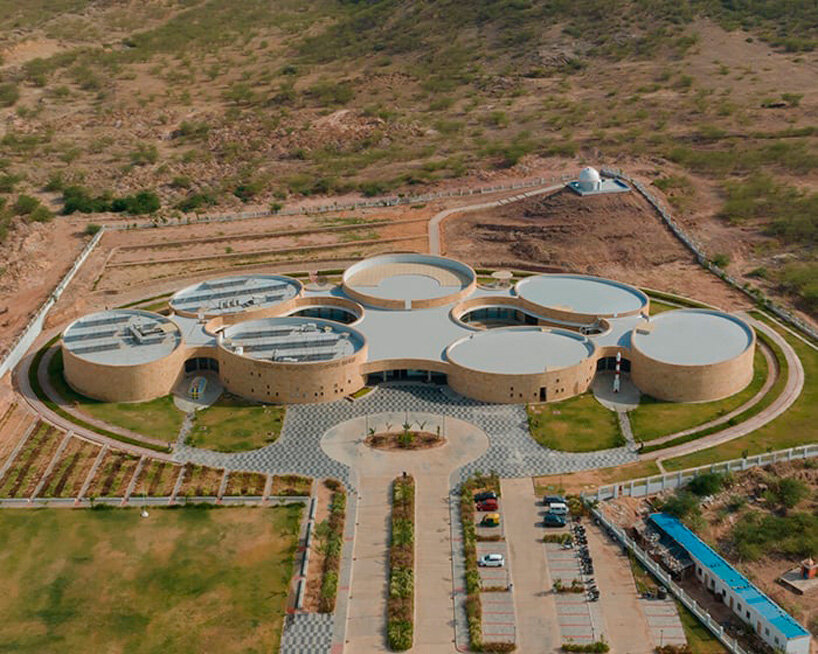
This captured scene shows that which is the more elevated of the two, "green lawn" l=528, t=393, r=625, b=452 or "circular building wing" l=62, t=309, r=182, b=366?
"circular building wing" l=62, t=309, r=182, b=366

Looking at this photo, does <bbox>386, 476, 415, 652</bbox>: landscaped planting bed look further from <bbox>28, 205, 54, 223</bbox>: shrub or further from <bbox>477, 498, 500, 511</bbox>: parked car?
<bbox>28, 205, 54, 223</bbox>: shrub

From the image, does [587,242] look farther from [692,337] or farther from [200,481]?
[200,481]

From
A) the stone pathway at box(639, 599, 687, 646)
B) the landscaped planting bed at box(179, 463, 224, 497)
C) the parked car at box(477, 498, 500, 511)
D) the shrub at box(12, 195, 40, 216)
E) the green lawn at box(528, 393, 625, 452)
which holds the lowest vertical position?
the green lawn at box(528, 393, 625, 452)

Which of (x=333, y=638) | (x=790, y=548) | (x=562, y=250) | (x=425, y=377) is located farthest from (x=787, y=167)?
(x=333, y=638)

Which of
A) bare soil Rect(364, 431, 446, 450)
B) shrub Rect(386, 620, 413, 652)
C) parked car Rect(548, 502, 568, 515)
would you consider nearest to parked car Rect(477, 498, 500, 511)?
parked car Rect(548, 502, 568, 515)

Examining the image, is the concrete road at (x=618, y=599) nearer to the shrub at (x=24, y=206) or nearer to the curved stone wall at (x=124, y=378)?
the curved stone wall at (x=124, y=378)

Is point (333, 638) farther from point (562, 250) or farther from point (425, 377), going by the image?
point (562, 250)
